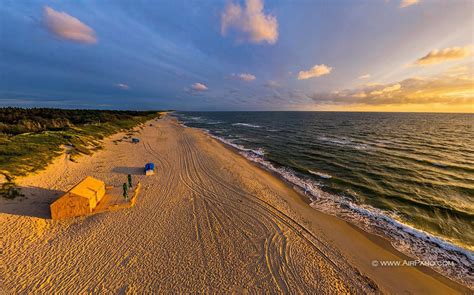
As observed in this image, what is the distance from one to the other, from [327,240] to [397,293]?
2.75m

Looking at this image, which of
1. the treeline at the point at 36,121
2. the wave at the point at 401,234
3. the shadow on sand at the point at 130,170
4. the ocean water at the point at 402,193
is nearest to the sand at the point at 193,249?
the wave at the point at 401,234

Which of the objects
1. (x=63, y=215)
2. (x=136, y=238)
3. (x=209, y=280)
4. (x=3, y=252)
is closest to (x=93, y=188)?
(x=63, y=215)

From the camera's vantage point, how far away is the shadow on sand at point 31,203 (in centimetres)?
855

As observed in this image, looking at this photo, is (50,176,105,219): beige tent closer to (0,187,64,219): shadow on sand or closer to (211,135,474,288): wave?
(0,187,64,219): shadow on sand

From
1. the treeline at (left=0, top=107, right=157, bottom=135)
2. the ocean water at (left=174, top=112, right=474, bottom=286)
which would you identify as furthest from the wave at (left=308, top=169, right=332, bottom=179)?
the treeline at (left=0, top=107, right=157, bottom=135)

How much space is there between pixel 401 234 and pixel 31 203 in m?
20.6

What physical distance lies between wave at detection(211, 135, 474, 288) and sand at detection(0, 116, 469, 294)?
0.76 m

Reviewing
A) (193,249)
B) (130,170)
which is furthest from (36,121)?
(193,249)

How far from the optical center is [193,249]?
7352 millimetres

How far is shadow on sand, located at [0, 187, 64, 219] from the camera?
28.1 ft

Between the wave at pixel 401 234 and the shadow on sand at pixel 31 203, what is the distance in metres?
16.1

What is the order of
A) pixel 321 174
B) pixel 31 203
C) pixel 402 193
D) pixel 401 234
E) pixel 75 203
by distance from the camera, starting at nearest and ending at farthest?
pixel 75 203 → pixel 31 203 → pixel 401 234 → pixel 402 193 → pixel 321 174

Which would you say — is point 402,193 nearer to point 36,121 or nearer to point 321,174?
point 321,174

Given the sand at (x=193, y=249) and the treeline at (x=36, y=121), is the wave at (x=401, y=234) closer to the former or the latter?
the sand at (x=193, y=249)
